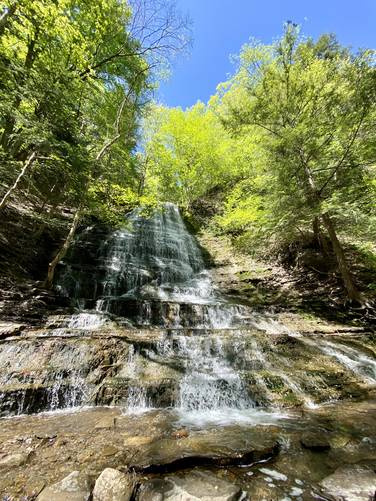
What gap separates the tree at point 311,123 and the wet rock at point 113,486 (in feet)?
26.7

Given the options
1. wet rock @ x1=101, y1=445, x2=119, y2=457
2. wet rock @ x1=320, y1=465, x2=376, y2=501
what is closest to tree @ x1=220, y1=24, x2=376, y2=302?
wet rock @ x1=320, y1=465, x2=376, y2=501

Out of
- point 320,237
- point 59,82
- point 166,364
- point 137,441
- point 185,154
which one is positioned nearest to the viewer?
A: point 137,441

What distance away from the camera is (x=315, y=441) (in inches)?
132

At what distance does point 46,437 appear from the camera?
11.8 feet

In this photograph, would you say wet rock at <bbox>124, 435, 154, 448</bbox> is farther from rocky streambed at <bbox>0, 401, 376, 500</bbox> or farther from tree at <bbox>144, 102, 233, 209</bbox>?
tree at <bbox>144, 102, 233, 209</bbox>

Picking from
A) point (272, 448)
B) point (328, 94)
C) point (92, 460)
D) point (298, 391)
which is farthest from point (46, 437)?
Result: point (328, 94)

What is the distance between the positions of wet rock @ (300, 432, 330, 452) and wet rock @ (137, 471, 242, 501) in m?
1.37

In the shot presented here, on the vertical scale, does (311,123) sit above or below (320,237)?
above

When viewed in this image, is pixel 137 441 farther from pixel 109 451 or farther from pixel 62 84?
pixel 62 84

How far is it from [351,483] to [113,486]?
2295 millimetres

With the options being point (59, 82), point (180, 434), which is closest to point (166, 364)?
point (180, 434)

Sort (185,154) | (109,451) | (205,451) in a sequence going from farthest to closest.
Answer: (185,154), (109,451), (205,451)

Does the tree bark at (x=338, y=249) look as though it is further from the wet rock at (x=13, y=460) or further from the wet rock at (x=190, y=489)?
the wet rock at (x=13, y=460)

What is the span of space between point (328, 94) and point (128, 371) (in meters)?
11.0
